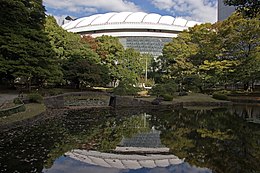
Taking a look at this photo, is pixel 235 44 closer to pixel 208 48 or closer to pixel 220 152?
Result: pixel 208 48

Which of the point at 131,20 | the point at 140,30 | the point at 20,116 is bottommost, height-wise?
the point at 20,116

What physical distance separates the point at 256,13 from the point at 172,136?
17.0 ft

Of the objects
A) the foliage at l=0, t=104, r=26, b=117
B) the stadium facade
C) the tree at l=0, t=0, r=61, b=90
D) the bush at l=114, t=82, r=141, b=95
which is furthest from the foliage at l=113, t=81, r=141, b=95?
the stadium facade

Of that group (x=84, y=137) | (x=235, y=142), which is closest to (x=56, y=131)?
(x=84, y=137)

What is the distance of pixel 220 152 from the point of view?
318 inches

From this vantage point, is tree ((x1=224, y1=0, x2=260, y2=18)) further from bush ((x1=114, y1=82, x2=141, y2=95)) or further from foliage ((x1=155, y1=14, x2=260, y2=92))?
foliage ((x1=155, y1=14, x2=260, y2=92))

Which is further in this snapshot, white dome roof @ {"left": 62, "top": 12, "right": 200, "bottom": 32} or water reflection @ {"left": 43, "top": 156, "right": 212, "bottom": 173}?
white dome roof @ {"left": 62, "top": 12, "right": 200, "bottom": 32}

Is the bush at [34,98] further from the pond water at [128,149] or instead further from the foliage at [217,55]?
the foliage at [217,55]

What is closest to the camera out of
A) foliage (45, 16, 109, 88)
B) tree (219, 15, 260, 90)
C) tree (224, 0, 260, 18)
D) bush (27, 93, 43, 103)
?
tree (224, 0, 260, 18)

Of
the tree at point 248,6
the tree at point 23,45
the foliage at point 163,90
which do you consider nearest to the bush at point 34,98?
the tree at point 23,45

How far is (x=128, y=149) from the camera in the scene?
8.73 metres

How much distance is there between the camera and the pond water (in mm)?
6695

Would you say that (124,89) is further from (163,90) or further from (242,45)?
(242,45)

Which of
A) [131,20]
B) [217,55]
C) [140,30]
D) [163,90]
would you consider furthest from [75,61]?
[131,20]
